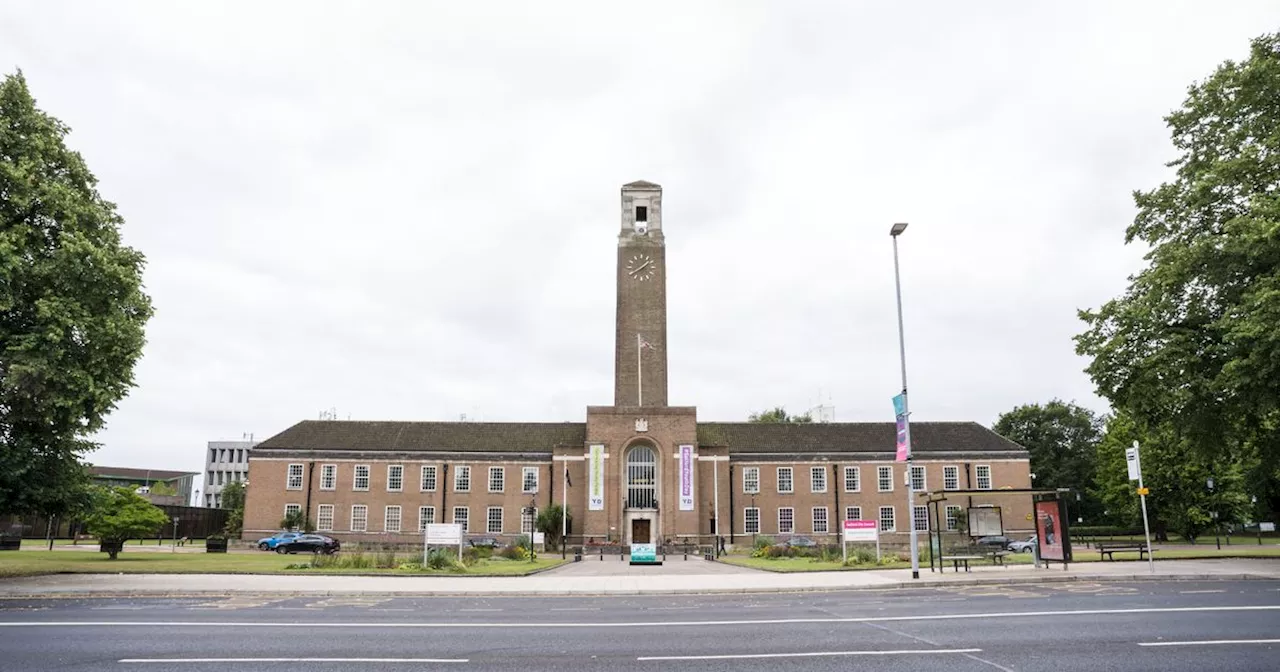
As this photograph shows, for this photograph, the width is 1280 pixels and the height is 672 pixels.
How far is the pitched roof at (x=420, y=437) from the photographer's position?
208 ft

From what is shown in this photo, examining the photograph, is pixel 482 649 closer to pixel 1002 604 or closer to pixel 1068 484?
pixel 1002 604

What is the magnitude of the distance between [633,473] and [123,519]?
1283 inches

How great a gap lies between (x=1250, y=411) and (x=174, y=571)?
33144mm

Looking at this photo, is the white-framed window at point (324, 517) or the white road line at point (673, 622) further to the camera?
the white-framed window at point (324, 517)

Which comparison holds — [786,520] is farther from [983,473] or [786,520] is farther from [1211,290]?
[1211,290]

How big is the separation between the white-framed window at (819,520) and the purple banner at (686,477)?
10027 mm

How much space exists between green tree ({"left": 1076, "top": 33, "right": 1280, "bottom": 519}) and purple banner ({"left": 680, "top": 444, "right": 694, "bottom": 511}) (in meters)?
34.9

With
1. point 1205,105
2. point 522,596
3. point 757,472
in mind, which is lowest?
point 522,596

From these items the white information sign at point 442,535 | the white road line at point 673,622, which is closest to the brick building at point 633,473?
the white information sign at point 442,535

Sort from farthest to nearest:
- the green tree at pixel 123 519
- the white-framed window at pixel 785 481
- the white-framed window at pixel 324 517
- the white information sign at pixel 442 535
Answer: the white-framed window at pixel 785 481
the white-framed window at pixel 324 517
the green tree at pixel 123 519
the white information sign at pixel 442 535

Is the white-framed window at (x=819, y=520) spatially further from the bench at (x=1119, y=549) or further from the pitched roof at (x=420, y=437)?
the bench at (x=1119, y=549)

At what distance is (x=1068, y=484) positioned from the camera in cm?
7975

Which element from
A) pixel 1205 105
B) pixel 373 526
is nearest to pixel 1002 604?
pixel 1205 105

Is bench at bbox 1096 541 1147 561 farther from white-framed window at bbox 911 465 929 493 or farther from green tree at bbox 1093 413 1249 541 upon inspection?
white-framed window at bbox 911 465 929 493
